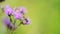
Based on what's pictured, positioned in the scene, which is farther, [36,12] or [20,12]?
[36,12]

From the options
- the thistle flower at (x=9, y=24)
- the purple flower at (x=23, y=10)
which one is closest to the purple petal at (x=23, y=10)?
the purple flower at (x=23, y=10)

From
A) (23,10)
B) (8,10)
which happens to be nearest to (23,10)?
(23,10)

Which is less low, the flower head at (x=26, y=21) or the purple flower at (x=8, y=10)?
the purple flower at (x=8, y=10)

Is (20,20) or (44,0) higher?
(44,0)

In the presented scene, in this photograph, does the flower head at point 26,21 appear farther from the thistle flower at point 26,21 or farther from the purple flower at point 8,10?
the purple flower at point 8,10

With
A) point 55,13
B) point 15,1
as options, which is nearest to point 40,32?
point 55,13

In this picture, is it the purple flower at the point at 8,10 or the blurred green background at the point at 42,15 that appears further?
the blurred green background at the point at 42,15

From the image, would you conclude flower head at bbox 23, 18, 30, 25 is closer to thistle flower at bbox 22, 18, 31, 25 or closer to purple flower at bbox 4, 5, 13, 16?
thistle flower at bbox 22, 18, 31, 25

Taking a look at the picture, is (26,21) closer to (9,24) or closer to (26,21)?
(26,21)

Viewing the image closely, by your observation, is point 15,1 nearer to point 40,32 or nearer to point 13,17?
point 13,17
